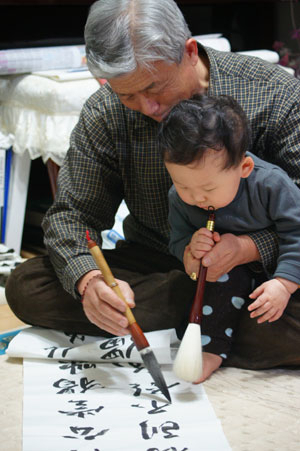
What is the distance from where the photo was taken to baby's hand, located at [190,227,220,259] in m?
1.29

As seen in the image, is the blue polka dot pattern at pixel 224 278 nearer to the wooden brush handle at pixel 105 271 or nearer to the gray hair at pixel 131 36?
the wooden brush handle at pixel 105 271

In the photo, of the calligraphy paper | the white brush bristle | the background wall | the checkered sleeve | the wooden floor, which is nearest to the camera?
the calligraphy paper

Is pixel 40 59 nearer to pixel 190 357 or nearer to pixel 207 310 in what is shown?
pixel 207 310

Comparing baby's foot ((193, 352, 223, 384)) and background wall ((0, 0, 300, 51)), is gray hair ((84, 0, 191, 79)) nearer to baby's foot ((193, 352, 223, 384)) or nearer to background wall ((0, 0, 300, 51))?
baby's foot ((193, 352, 223, 384))

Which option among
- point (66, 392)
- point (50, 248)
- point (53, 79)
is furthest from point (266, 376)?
point (53, 79)

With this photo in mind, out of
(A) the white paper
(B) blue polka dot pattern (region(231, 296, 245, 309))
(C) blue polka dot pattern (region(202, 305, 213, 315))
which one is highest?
(A) the white paper

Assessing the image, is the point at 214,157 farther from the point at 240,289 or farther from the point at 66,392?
the point at 66,392

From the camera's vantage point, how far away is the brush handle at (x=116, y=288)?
1.24 metres

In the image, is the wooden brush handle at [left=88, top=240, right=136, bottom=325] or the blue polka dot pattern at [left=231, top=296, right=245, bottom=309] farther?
the blue polka dot pattern at [left=231, top=296, right=245, bottom=309]

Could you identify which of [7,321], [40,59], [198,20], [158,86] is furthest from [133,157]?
[198,20]

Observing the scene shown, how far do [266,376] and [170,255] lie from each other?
14.9 inches

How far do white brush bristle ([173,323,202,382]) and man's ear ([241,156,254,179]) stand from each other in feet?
1.04

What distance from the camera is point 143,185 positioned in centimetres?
150

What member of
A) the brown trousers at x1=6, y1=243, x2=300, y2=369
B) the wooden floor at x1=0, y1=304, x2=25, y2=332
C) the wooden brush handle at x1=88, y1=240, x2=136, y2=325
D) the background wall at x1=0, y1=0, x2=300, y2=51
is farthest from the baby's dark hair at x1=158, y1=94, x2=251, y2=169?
the background wall at x1=0, y1=0, x2=300, y2=51
